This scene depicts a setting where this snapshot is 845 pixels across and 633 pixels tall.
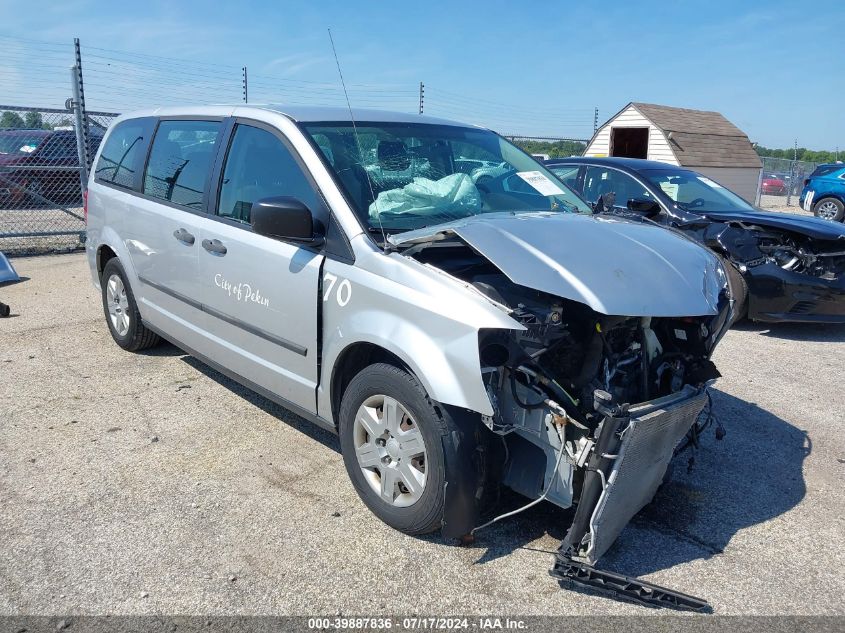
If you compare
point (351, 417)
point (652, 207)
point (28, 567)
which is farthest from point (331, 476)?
point (652, 207)

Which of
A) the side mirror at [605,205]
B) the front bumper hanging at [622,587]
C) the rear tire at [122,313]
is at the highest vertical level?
the side mirror at [605,205]

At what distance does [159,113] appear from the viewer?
17.3 ft

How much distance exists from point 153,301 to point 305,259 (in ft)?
6.59

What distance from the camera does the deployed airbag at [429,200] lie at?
357cm

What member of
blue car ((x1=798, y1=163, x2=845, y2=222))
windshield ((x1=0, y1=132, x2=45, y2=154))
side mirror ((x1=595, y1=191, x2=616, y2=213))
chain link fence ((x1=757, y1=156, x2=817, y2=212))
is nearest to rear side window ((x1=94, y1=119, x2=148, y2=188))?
side mirror ((x1=595, y1=191, x2=616, y2=213))

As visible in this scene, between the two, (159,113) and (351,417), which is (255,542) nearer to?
(351,417)

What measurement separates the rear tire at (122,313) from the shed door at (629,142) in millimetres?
17542

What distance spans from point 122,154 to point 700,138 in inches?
725

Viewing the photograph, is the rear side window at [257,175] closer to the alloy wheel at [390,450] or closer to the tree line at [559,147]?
the alloy wheel at [390,450]

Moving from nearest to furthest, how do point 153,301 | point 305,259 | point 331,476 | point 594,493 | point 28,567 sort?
point 594,493 → point 28,567 → point 305,259 → point 331,476 → point 153,301

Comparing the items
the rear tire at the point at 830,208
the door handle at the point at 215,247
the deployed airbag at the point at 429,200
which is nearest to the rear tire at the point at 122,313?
the door handle at the point at 215,247

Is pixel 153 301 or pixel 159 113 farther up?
pixel 159 113

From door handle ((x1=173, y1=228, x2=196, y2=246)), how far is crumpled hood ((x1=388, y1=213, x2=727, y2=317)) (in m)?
1.69

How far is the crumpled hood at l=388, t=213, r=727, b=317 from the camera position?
2.85m
